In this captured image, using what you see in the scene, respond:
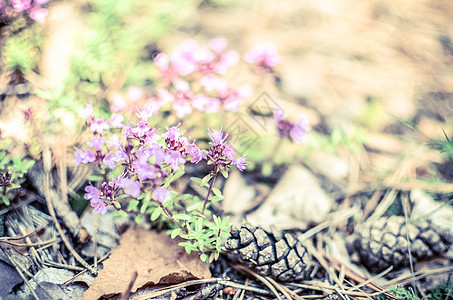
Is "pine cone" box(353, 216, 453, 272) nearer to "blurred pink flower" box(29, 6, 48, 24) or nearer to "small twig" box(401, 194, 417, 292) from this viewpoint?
"small twig" box(401, 194, 417, 292)

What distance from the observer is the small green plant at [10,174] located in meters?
1.89

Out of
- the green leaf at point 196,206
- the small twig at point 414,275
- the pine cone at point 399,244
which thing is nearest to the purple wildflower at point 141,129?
the green leaf at point 196,206

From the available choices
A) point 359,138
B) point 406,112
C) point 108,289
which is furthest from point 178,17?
point 108,289

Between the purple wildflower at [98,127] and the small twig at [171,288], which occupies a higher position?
the purple wildflower at [98,127]

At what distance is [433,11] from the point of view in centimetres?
392

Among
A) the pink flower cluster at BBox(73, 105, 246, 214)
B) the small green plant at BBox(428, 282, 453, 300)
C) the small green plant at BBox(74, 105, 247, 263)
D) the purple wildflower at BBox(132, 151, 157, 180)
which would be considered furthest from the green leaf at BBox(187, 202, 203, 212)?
the small green plant at BBox(428, 282, 453, 300)

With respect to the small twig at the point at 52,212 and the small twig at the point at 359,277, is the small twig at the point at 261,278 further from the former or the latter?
the small twig at the point at 52,212

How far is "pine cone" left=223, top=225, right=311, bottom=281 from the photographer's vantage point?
185 centimetres

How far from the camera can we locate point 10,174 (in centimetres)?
196

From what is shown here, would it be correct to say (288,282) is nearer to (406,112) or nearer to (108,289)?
(108,289)

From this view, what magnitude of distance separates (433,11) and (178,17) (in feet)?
9.92

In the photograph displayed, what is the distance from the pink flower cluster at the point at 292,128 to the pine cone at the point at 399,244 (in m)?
0.89

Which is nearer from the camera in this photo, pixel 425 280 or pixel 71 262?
pixel 71 262

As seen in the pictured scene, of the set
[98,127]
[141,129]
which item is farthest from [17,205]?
[141,129]
